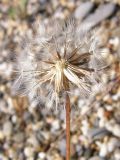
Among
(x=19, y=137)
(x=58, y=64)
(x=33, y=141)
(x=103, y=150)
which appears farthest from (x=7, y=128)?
(x=58, y=64)

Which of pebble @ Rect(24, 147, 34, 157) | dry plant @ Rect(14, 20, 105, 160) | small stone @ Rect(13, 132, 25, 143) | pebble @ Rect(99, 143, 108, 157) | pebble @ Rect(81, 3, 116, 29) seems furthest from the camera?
pebble @ Rect(81, 3, 116, 29)

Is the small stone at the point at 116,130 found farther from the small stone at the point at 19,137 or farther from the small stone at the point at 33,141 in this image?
the small stone at the point at 19,137

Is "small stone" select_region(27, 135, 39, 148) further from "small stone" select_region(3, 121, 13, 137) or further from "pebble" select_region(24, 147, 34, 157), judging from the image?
"small stone" select_region(3, 121, 13, 137)

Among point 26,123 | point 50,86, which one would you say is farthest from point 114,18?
point 50,86

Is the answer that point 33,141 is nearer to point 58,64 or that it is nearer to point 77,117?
Answer: point 77,117

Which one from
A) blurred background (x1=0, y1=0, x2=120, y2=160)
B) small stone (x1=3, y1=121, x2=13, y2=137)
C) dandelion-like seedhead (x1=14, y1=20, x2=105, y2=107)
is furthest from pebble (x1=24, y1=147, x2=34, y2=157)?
dandelion-like seedhead (x1=14, y1=20, x2=105, y2=107)

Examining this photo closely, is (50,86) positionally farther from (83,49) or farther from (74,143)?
(74,143)

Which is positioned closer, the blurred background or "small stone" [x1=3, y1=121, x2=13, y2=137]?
the blurred background
